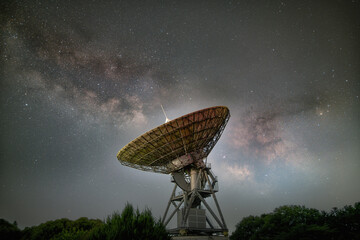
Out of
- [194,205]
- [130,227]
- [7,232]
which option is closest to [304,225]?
[194,205]

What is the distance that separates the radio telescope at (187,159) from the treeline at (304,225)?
944 centimetres

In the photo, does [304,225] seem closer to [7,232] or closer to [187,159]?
[187,159]

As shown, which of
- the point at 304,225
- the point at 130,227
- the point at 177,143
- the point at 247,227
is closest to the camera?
the point at 130,227

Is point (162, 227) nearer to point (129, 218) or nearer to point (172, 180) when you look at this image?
point (129, 218)

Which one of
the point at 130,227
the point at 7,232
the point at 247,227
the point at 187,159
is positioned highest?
the point at 187,159

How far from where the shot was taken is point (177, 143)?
26.8 m

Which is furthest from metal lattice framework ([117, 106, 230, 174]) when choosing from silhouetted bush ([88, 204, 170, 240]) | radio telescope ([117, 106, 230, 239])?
silhouetted bush ([88, 204, 170, 240])

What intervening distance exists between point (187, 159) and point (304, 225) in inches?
660

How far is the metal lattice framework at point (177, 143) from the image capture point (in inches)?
989

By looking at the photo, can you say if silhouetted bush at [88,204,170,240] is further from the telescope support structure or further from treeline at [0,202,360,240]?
the telescope support structure

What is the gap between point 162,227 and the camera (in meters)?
14.7

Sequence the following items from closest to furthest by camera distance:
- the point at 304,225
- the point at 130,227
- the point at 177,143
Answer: the point at 130,227 → the point at 177,143 → the point at 304,225

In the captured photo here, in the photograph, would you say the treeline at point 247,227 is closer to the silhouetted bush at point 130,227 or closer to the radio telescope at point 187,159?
the silhouetted bush at point 130,227

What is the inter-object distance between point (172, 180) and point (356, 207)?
26.4 meters
